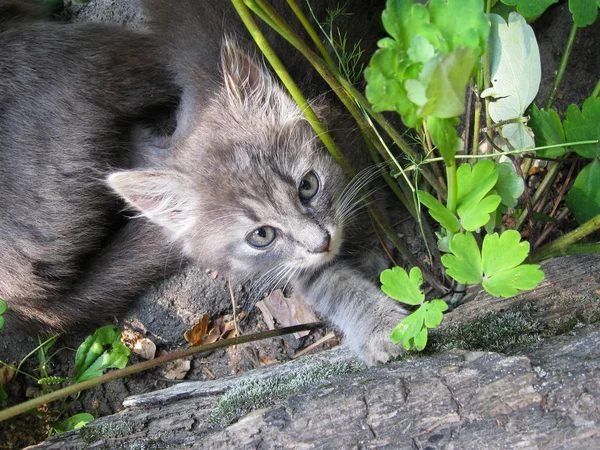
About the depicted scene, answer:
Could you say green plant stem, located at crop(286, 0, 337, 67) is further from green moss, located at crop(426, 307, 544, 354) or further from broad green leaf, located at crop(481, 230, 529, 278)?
green moss, located at crop(426, 307, 544, 354)

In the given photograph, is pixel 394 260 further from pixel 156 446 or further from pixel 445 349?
pixel 156 446

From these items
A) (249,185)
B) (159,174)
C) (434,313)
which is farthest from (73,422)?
(434,313)

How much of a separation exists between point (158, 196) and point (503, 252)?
55.2 inches

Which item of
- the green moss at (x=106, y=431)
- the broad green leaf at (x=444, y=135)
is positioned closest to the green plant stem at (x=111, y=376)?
the green moss at (x=106, y=431)

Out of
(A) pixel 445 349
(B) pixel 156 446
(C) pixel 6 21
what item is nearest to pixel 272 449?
(B) pixel 156 446

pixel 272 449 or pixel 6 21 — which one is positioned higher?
pixel 6 21

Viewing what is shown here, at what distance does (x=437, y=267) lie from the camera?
2.28m

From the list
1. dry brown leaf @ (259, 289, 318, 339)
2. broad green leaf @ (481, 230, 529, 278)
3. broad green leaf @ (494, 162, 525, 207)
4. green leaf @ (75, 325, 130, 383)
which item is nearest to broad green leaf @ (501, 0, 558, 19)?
broad green leaf @ (494, 162, 525, 207)

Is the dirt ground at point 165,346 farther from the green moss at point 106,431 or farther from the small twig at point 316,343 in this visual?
the green moss at point 106,431

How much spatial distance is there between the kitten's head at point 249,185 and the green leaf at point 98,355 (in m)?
0.59

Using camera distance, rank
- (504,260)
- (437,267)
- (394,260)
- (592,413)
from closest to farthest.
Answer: (592,413) < (504,260) < (437,267) < (394,260)

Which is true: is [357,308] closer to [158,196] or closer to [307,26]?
[158,196]

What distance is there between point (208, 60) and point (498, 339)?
1580mm

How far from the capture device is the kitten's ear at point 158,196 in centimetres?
216
